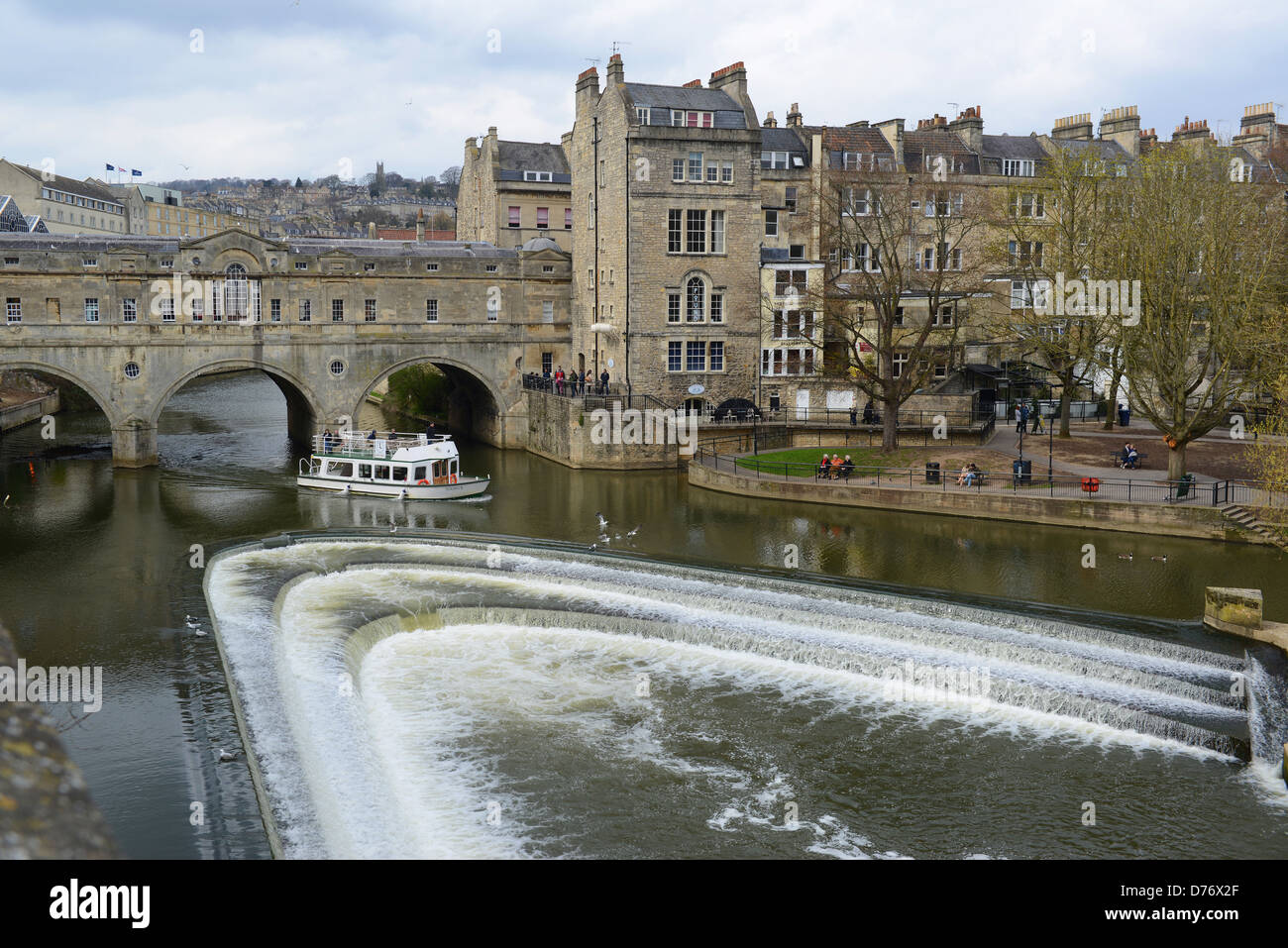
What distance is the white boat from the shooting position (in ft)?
138

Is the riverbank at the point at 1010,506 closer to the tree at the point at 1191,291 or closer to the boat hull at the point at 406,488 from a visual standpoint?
the tree at the point at 1191,291

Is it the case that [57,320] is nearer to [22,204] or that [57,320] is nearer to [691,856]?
[691,856]

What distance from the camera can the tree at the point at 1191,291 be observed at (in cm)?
3562

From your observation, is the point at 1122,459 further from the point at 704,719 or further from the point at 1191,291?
the point at 704,719

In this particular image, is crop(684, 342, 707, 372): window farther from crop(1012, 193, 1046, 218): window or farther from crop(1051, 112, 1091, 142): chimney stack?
crop(1051, 112, 1091, 142): chimney stack

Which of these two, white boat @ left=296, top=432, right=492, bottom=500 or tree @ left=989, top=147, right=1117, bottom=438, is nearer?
white boat @ left=296, top=432, right=492, bottom=500

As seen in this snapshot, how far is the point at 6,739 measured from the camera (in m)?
4.99

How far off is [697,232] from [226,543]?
27470 millimetres

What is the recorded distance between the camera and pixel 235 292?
5100 cm

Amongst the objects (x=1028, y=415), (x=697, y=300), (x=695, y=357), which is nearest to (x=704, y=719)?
(x=695, y=357)

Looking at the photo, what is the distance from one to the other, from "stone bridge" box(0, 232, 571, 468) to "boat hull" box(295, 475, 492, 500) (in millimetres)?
9236

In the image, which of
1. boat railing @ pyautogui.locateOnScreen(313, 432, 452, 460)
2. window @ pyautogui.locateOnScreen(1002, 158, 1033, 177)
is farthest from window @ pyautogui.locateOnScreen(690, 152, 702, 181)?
window @ pyautogui.locateOnScreen(1002, 158, 1033, 177)
